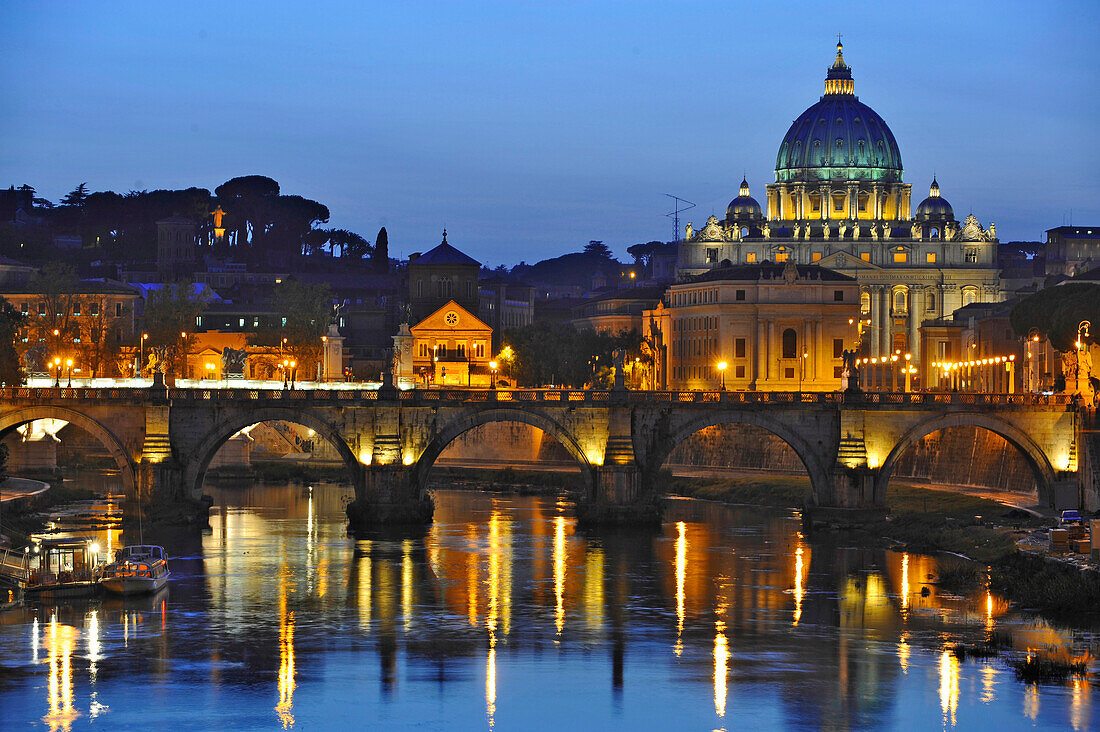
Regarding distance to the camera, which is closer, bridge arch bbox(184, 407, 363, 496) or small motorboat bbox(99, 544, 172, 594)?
small motorboat bbox(99, 544, 172, 594)

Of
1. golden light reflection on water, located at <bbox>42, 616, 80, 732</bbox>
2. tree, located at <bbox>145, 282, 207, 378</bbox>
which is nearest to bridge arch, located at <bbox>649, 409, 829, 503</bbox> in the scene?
golden light reflection on water, located at <bbox>42, 616, 80, 732</bbox>

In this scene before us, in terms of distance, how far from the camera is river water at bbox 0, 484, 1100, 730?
44219 mm

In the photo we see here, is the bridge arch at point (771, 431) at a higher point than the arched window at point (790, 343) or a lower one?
lower

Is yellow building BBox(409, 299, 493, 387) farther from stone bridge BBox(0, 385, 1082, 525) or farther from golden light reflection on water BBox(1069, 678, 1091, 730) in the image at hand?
golden light reflection on water BBox(1069, 678, 1091, 730)

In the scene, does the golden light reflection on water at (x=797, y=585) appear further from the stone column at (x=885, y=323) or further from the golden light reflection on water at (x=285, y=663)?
the stone column at (x=885, y=323)

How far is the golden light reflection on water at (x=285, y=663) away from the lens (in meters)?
44.0

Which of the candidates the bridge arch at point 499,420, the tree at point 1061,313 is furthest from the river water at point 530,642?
the tree at point 1061,313

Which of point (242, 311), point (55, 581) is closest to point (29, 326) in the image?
point (242, 311)

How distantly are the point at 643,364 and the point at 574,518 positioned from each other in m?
61.5

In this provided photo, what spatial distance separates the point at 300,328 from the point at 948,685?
101906mm

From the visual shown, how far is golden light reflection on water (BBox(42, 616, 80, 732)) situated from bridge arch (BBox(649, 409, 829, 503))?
105 ft

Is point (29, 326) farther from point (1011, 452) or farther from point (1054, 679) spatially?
point (1054, 679)

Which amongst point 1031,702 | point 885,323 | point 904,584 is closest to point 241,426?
point 904,584

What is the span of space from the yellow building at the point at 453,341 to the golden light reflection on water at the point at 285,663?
83.0 m
